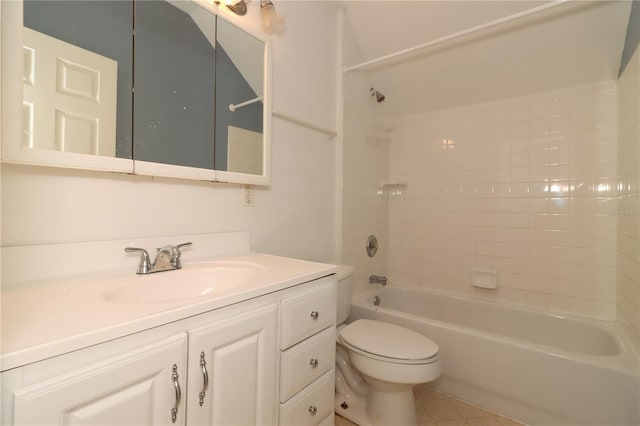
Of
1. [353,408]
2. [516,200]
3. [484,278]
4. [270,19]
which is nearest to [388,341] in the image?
[353,408]

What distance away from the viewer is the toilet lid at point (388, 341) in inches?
53.1

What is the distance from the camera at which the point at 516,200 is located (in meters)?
2.17

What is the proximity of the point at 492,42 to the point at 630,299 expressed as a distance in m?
1.72

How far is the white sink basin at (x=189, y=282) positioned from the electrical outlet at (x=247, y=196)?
0.36m

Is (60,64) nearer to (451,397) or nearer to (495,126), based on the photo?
(451,397)

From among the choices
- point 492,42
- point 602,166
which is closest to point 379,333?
point 602,166

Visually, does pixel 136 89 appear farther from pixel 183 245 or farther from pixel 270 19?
pixel 270 19

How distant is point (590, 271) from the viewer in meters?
1.94

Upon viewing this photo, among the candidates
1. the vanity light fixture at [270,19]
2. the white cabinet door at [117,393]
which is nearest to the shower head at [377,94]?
the vanity light fixture at [270,19]

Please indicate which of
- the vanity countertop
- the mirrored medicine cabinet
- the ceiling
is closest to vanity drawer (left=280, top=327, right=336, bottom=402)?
the vanity countertop

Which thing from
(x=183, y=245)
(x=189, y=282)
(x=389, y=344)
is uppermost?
(x=183, y=245)

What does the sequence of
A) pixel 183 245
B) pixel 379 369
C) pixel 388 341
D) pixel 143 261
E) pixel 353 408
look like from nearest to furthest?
pixel 143 261
pixel 183 245
pixel 379 369
pixel 388 341
pixel 353 408

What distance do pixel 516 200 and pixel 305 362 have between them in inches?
→ 78.4

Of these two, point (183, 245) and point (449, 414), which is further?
point (449, 414)
